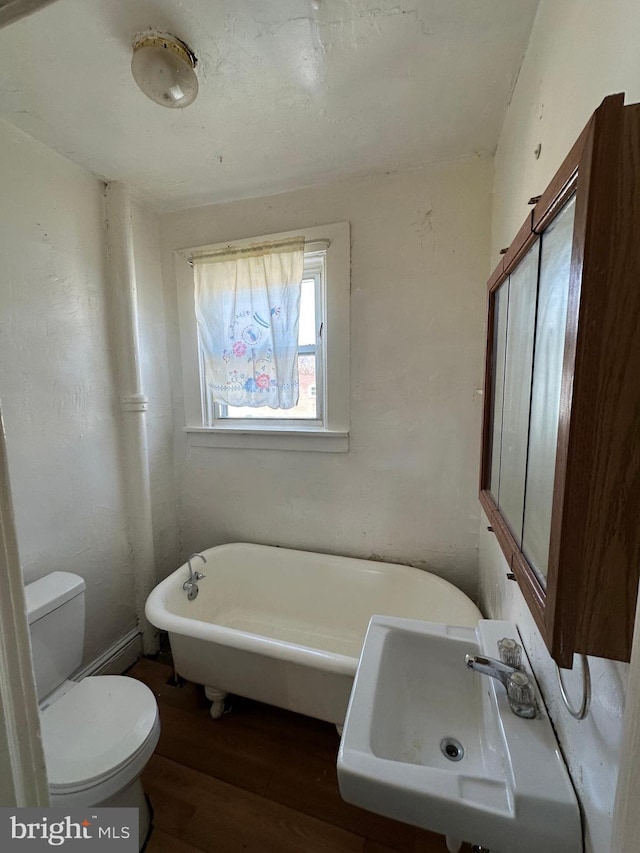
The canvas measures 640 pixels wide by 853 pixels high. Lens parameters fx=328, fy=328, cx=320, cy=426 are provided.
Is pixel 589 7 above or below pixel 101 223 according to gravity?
below

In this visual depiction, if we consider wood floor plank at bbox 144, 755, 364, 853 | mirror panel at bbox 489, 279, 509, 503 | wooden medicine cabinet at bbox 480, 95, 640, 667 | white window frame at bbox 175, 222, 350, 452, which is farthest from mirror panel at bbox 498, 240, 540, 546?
wood floor plank at bbox 144, 755, 364, 853

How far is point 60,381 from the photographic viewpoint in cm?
146

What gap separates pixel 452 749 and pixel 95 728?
43.3 inches

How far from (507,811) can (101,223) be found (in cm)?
246

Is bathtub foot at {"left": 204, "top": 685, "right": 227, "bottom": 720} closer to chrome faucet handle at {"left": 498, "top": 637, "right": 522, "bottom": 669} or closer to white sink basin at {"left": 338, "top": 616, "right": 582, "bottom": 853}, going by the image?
white sink basin at {"left": 338, "top": 616, "right": 582, "bottom": 853}

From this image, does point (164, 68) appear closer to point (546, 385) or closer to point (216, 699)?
point (546, 385)

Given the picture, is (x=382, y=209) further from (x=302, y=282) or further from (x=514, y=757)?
(x=514, y=757)

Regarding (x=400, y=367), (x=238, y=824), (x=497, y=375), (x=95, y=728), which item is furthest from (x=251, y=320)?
(x=238, y=824)

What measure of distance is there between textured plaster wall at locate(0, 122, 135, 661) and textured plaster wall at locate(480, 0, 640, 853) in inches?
71.1

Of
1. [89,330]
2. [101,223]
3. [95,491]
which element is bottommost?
[95,491]

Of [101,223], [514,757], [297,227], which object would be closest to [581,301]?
[514,757]

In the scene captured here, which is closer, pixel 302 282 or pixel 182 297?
pixel 302 282

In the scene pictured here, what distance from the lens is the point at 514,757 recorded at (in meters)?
0.64

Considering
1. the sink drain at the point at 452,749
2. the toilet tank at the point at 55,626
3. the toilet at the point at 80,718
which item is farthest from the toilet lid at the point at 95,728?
the sink drain at the point at 452,749
